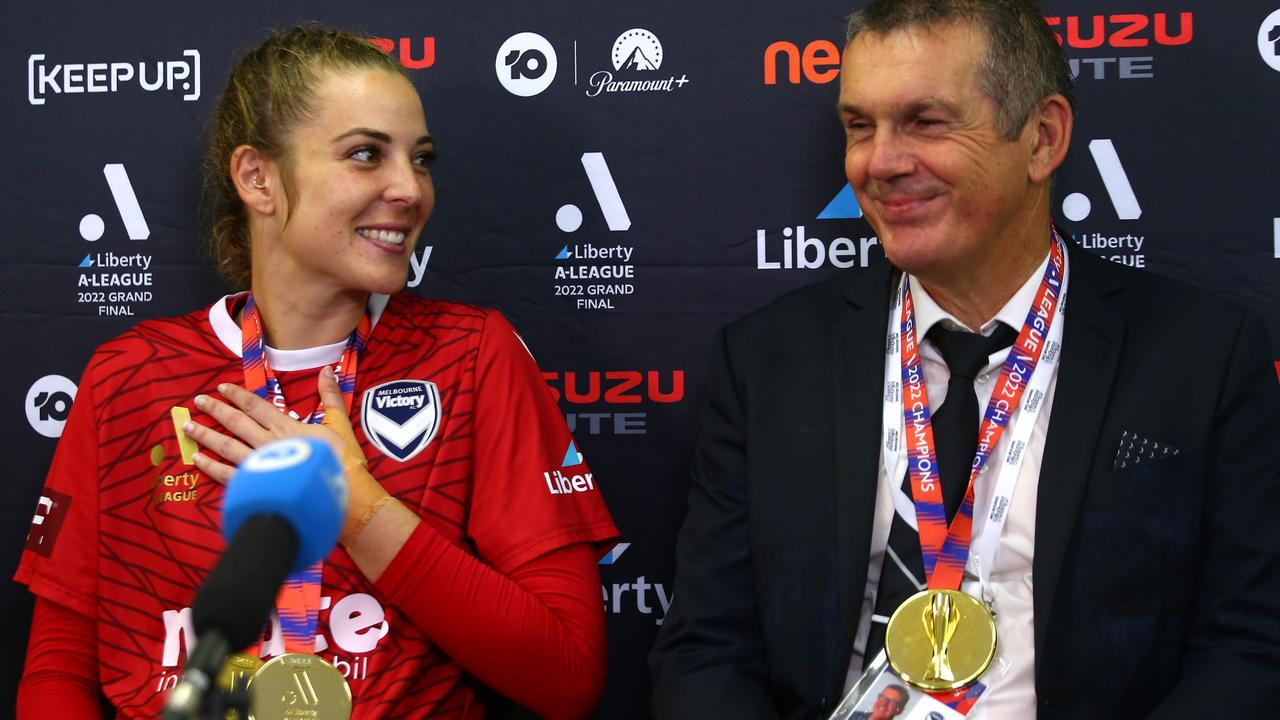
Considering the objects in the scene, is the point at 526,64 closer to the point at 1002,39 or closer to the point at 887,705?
the point at 1002,39

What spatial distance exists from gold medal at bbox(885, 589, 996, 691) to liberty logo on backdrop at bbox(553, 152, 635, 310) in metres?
1.02

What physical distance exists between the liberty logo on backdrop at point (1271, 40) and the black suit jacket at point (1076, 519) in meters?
0.69

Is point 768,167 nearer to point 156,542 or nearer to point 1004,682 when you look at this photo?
point 1004,682

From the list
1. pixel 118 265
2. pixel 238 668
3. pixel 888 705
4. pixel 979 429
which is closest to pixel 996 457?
pixel 979 429

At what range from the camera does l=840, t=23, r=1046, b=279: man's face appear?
2.03 metres

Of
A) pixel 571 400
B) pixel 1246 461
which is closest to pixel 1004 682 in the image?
pixel 1246 461

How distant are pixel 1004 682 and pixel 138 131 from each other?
2.12m

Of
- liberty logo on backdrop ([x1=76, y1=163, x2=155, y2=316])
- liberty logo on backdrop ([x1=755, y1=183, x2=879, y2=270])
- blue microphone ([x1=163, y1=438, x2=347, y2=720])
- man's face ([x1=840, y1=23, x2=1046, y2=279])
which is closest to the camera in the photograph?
blue microphone ([x1=163, y1=438, x2=347, y2=720])

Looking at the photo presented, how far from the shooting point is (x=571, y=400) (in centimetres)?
272

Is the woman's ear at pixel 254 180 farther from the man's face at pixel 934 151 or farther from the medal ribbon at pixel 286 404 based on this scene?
the man's face at pixel 934 151

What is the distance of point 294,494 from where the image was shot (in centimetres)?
94

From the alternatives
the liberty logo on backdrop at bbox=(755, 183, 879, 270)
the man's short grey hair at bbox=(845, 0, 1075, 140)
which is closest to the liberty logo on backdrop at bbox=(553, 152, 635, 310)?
the liberty logo on backdrop at bbox=(755, 183, 879, 270)

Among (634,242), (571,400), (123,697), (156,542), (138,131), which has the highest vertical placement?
(138,131)

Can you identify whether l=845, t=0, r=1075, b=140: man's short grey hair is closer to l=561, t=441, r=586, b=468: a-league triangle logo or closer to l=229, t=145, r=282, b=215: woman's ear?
l=561, t=441, r=586, b=468: a-league triangle logo
